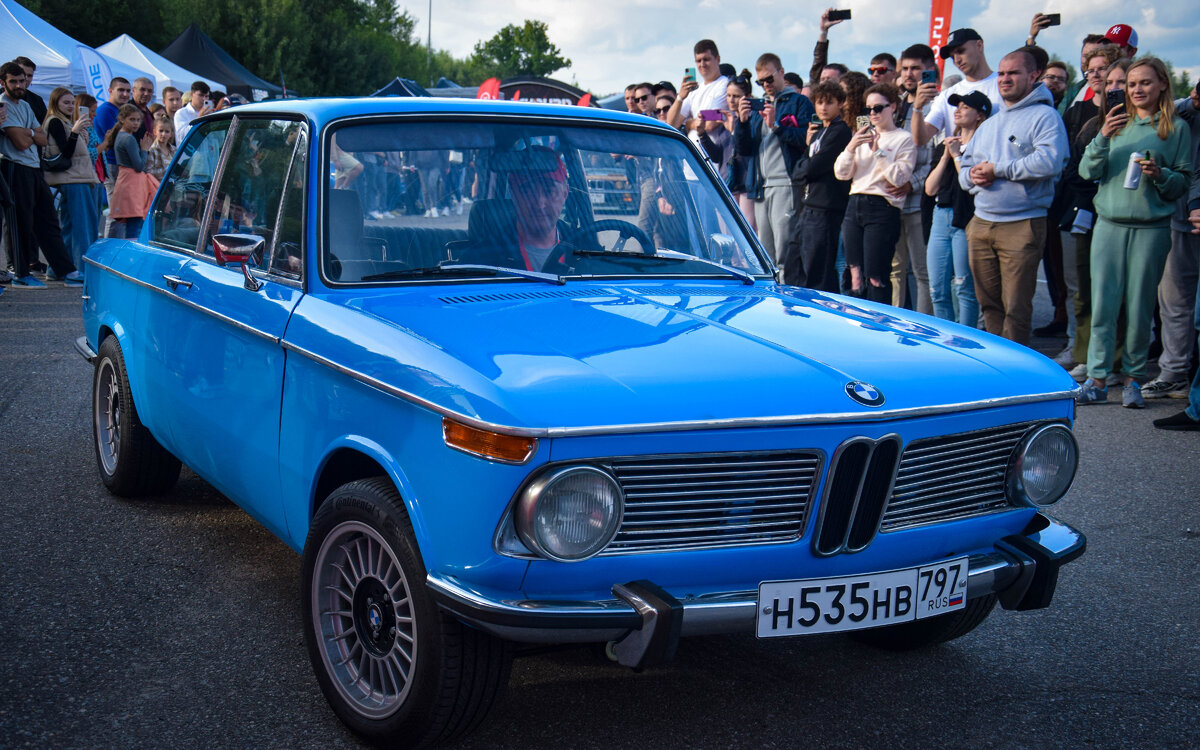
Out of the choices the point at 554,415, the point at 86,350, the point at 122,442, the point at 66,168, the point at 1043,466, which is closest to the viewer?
the point at 554,415

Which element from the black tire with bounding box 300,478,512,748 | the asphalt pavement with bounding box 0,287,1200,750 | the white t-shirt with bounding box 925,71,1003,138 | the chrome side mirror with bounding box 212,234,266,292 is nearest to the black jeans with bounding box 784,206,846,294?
the white t-shirt with bounding box 925,71,1003,138

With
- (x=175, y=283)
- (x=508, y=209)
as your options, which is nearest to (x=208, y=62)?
(x=175, y=283)

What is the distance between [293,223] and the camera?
3502 mm

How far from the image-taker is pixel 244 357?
3.49 m

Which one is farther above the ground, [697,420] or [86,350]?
[697,420]

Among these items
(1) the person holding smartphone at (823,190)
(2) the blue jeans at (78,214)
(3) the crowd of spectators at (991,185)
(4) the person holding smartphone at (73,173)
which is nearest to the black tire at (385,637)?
(3) the crowd of spectators at (991,185)

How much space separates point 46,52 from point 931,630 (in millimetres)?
23160

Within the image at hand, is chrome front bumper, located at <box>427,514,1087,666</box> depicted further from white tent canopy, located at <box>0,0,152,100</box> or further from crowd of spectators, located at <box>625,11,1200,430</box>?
white tent canopy, located at <box>0,0,152,100</box>

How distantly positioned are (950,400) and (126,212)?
35.4ft

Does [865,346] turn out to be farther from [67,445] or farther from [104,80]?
[104,80]

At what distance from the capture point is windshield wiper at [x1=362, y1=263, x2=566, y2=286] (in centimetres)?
337

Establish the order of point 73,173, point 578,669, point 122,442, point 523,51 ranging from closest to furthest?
point 578,669 < point 122,442 < point 73,173 < point 523,51

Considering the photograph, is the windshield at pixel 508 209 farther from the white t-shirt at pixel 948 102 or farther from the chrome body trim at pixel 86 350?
the white t-shirt at pixel 948 102

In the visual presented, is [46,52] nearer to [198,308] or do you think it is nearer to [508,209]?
[198,308]
